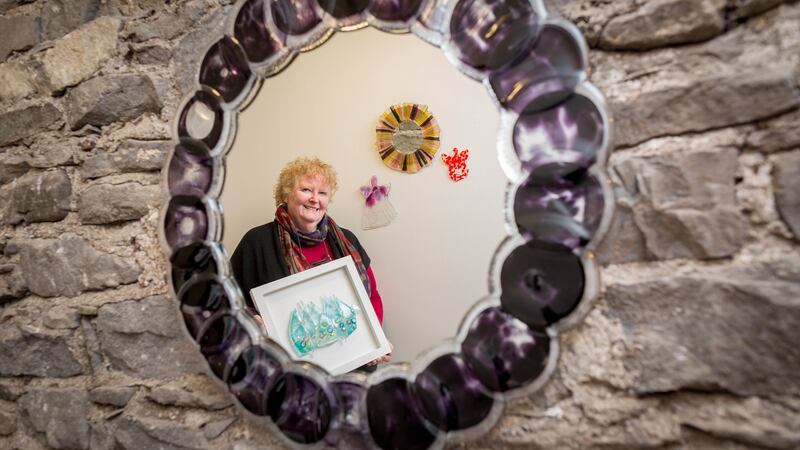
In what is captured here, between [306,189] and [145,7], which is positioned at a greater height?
[145,7]

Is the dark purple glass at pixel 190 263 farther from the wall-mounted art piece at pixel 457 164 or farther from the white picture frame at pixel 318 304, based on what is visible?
the wall-mounted art piece at pixel 457 164

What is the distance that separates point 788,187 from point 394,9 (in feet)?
1.84

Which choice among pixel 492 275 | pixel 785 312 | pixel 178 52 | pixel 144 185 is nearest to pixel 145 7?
pixel 178 52

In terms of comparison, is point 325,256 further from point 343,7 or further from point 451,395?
point 343,7

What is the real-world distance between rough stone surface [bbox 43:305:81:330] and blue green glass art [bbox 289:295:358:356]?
525mm

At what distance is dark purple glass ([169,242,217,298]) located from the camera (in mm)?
831

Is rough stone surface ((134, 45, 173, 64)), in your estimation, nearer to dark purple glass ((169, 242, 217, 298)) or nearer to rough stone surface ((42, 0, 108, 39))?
rough stone surface ((42, 0, 108, 39))

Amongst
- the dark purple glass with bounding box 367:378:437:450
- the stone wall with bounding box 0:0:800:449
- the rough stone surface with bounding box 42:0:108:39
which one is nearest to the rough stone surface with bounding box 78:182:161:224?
the stone wall with bounding box 0:0:800:449

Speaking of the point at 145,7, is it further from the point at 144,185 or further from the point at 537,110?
the point at 537,110

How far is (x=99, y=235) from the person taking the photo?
0.96 m

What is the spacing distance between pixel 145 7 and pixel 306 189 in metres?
0.55

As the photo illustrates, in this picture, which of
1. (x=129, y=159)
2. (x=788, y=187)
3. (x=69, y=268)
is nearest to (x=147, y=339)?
(x=69, y=268)

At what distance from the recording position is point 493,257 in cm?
64

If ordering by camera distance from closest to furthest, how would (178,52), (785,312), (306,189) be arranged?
(785,312) → (306,189) → (178,52)
